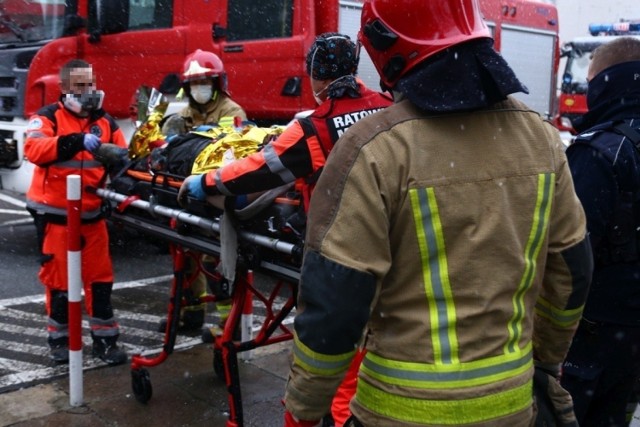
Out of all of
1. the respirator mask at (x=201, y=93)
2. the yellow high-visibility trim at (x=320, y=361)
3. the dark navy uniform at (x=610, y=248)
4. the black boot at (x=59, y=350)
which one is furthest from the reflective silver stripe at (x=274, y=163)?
the respirator mask at (x=201, y=93)

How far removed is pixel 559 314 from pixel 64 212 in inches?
134

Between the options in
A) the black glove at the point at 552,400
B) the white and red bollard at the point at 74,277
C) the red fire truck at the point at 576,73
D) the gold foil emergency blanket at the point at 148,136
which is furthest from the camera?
the red fire truck at the point at 576,73

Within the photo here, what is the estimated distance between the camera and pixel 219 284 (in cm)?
482

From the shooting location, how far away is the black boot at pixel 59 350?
4.75 m

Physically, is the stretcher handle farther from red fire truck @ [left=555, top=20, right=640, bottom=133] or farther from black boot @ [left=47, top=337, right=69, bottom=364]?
red fire truck @ [left=555, top=20, right=640, bottom=133]

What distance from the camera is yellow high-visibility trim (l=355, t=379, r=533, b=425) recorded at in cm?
171

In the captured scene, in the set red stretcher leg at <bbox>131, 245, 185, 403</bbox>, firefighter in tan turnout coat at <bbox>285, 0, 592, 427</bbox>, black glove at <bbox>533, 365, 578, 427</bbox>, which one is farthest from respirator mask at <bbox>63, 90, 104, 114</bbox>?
black glove at <bbox>533, 365, 578, 427</bbox>

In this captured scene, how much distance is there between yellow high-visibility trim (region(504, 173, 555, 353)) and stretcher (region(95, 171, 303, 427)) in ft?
4.40

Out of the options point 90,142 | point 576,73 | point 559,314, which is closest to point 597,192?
point 559,314

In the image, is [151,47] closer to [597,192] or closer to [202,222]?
[202,222]

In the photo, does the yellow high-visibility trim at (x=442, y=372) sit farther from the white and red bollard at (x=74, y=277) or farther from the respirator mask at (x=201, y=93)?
the respirator mask at (x=201, y=93)

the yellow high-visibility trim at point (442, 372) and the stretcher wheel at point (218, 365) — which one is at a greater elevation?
the yellow high-visibility trim at point (442, 372)

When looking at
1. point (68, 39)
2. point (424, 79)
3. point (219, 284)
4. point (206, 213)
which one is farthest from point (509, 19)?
point (424, 79)

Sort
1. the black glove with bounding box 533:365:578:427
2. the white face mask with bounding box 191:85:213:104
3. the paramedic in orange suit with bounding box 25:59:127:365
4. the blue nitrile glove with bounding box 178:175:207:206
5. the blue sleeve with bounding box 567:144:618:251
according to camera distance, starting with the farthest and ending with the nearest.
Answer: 1. the white face mask with bounding box 191:85:213:104
2. the paramedic in orange suit with bounding box 25:59:127:365
3. the blue nitrile glove with bounding box 178:175:207:206
4. the blue sleeve with bounding box 567:144:618:251
5. the black glove with bounding box 533:365:578:427
